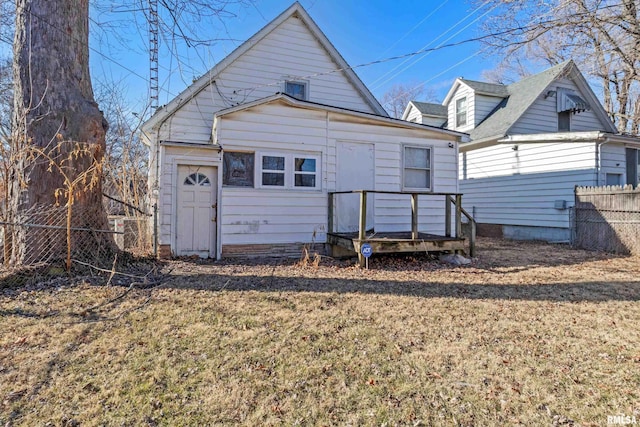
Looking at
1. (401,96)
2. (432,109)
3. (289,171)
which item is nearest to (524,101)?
(432,109)

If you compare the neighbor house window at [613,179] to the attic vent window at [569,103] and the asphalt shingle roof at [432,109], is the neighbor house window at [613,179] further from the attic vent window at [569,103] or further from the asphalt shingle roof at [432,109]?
the asphalt shingle roof at [432,109]

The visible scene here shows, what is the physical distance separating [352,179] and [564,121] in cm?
1195

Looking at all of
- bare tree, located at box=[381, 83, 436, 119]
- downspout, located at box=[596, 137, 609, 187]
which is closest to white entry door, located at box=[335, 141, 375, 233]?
downspout, located at box=[596, 137, 609, 187]

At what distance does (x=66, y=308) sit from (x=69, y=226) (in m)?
1.56

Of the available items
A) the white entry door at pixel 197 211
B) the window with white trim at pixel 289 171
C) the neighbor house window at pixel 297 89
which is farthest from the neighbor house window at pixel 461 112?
the white entry door at pixel 197 211

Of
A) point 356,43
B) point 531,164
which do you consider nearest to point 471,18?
point 356,43

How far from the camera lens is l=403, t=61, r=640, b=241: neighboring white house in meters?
11.3

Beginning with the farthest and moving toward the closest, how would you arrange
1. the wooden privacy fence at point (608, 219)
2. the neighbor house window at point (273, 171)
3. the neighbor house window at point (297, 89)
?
the neighbor house window at point (297, 89) → the wooden privacy fence at point (608, 219) → the neighbor house window at point (273, 171)

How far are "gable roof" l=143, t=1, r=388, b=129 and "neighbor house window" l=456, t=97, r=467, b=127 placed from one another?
644 cm

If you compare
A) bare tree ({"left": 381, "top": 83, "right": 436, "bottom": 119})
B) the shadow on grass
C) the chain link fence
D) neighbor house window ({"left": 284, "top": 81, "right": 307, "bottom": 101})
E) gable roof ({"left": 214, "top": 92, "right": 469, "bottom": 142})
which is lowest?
the shadow on grass

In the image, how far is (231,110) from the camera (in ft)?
23.8

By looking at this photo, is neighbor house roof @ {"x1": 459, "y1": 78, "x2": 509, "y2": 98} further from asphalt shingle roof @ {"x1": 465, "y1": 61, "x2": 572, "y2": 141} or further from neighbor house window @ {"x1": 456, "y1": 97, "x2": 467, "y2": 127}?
neighbor house window @ {"x1": 456, "y1": 97, "x2": 467, "y2": 127}

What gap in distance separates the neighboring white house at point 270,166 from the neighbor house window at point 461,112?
8306 millimetres

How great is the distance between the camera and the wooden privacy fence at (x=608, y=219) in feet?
28.7
